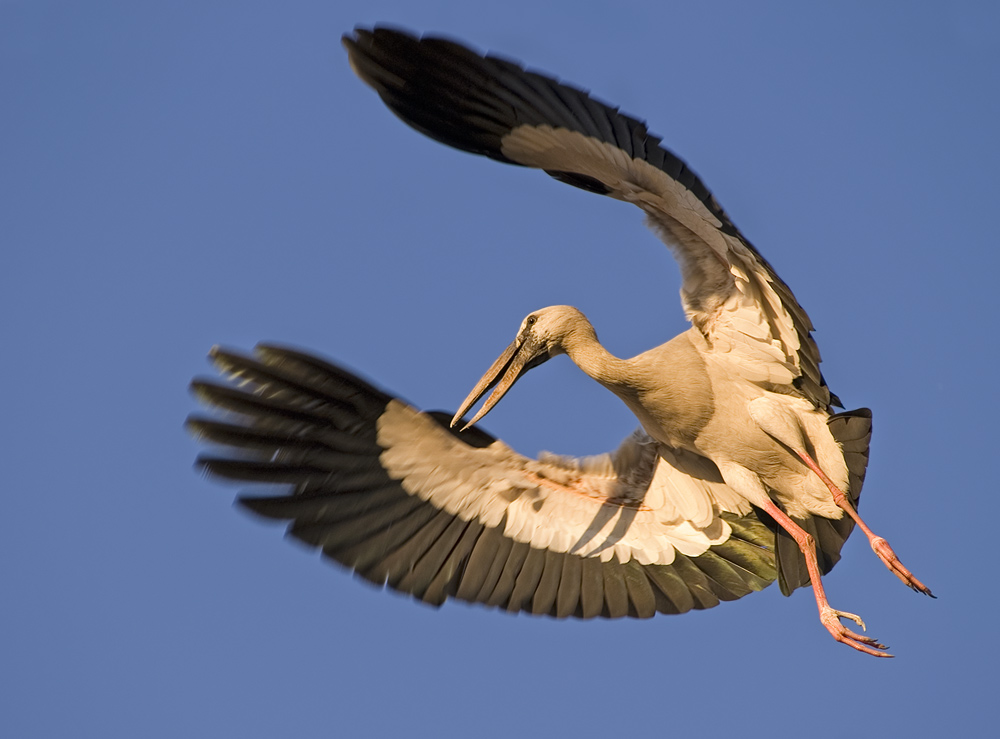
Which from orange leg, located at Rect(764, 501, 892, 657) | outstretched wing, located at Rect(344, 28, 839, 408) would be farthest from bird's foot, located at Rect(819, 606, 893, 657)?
outstretched wing, located at Rect(344, 28, 839, 408)

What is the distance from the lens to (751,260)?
705cm

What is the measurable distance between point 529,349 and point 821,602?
254cm

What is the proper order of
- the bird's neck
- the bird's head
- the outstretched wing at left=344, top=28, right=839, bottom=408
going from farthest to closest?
the bird's head → the bird's neck → the outstretched wing at left=344, top=28, right=839, bottom=408

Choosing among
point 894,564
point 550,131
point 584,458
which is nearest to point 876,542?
point 894,564

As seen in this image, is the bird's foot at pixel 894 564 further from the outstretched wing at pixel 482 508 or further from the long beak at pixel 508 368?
the long beak at pixel 508 368

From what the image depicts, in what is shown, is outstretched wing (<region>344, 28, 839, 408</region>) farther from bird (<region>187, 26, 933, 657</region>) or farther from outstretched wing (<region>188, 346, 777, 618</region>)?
outstretched wing (<region>188, 346, 777, 618</region>)

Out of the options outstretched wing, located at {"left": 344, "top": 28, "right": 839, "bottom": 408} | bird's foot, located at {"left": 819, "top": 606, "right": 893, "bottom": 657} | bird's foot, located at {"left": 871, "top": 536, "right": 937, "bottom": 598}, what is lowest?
bird's foot, located at {"left": 819, "top": 606, "right": 893, "bottom": 657}

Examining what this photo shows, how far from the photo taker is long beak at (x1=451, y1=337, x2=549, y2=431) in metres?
7.97

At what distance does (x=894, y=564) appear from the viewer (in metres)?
7.30

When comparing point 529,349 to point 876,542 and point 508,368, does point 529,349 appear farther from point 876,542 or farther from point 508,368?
point 876,542

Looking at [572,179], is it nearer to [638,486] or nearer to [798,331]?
[798,331]

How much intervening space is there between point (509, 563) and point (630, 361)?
5.67ft

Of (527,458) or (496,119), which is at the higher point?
(496,119)

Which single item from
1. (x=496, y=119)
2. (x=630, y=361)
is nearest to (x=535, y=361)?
(x=630, y=361)
